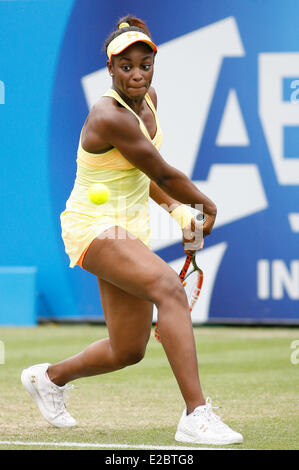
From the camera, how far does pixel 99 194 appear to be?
4.47 metres

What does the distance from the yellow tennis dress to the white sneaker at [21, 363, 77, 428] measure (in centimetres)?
73

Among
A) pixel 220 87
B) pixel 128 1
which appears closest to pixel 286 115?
pixel 220 87


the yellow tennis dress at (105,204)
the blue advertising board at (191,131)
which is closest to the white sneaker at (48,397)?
the yellow tennis dress at (105,204)

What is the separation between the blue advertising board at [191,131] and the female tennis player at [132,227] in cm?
480

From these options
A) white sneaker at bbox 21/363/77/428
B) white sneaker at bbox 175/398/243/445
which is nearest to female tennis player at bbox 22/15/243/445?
white sneaker at bbox 175/398/243/445

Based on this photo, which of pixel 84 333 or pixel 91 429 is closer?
pixel 91 429

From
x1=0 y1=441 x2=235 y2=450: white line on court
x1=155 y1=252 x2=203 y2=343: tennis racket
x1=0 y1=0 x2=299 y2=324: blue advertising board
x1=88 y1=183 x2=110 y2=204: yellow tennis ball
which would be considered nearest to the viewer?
x1=0 y1=441 x2=235 y2=450: white line on court

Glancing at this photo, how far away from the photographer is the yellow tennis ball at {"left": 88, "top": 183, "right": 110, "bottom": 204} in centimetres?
447

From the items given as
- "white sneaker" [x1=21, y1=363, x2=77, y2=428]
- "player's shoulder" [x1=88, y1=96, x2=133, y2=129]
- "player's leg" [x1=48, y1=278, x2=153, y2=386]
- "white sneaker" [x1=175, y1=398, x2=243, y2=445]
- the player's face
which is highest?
the player's face

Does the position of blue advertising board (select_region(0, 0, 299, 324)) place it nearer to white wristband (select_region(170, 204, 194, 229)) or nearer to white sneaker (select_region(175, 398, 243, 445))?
white wristband (select_region(170, 204, 194, 229))

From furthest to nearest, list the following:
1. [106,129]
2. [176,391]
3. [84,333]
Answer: [84,333]
[176,391]
[106,129]

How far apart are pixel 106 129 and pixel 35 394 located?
1.50 metres
